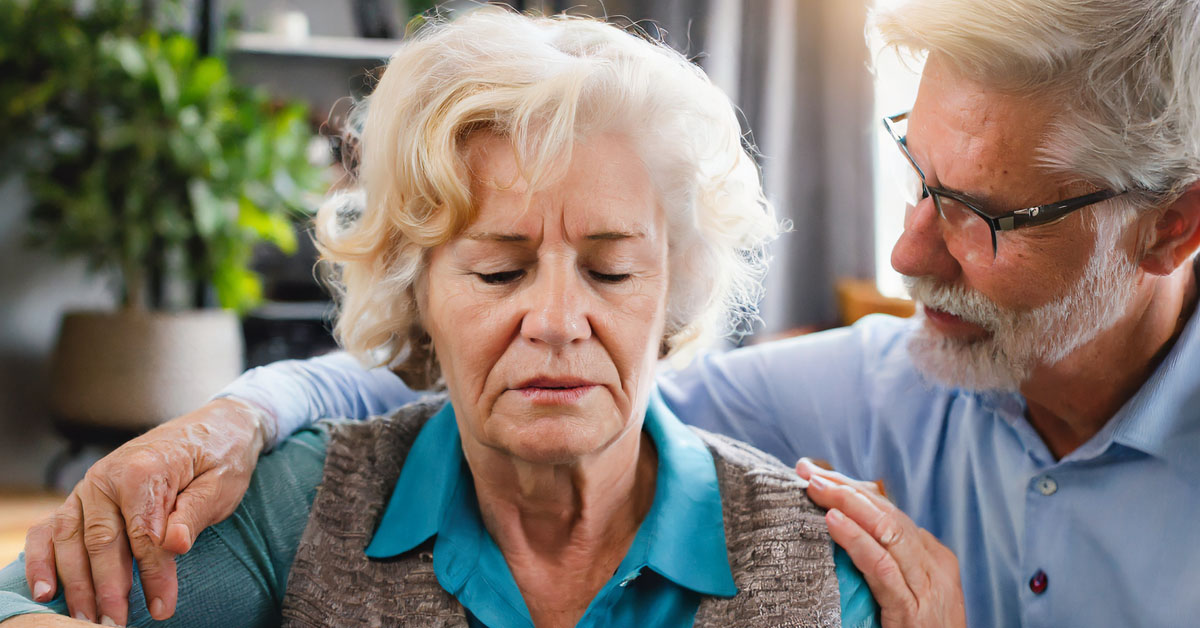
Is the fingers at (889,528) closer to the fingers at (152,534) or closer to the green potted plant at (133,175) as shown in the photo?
the fingers at (152,534)

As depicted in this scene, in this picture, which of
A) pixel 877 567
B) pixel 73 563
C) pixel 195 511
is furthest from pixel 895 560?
pixel 73 563

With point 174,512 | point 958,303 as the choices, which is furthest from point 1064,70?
point 174,512

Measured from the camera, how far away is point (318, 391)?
1515 millimetres

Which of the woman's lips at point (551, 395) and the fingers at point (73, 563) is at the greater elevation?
the woman's lips at point (551, 395)

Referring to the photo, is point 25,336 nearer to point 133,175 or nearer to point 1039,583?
point 133,175

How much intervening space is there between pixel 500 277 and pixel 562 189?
5.5 inches

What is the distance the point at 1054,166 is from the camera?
4.43 ft

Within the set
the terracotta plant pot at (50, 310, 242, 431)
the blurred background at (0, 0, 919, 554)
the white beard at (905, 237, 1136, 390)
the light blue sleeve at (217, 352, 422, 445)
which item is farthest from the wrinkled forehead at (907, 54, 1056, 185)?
the terracotta plant pot at (50, 310, 242, 431)

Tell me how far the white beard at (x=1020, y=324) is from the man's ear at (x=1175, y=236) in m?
0.04

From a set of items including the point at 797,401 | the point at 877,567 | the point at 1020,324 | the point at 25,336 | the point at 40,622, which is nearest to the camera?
the point at 40,622

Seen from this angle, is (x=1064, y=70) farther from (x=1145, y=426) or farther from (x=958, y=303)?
(x=1145, y=426)

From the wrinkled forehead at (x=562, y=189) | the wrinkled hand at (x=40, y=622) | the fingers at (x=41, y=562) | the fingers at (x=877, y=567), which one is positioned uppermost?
the wrinkled forehead at (x=562, y=189)

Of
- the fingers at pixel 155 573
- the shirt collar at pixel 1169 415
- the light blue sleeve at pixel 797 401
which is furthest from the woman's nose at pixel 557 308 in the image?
the shirt collar at pixel 1169 415

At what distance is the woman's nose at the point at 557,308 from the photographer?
3.93ft
